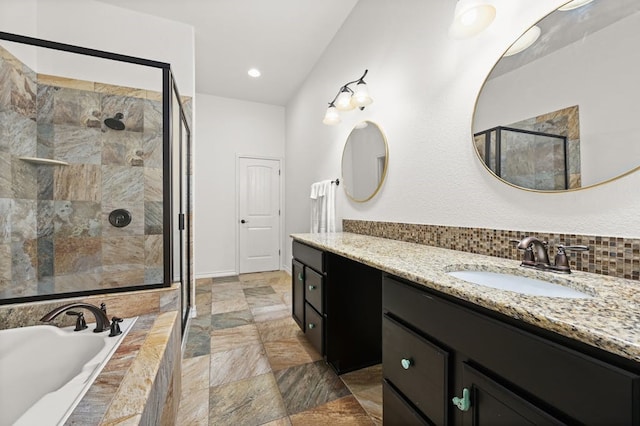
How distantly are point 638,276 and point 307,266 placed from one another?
160 centimetres

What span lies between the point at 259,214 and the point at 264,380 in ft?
10.2

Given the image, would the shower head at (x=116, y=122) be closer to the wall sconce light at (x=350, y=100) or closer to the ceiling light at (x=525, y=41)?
the wall sconce light at (x=350, y=100)

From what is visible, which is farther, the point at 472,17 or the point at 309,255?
the point at 309,255

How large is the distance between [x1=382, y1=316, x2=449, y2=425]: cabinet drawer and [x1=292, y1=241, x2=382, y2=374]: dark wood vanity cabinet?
61 centimetres

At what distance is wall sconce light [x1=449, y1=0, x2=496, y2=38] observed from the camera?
3.82 feet

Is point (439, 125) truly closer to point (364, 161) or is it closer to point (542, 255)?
point (364, 161)

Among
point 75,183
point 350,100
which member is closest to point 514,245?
point 350,100

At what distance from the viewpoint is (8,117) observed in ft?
6.19

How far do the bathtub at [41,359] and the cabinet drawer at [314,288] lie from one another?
106cm

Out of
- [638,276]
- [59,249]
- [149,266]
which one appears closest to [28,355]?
[149,266]

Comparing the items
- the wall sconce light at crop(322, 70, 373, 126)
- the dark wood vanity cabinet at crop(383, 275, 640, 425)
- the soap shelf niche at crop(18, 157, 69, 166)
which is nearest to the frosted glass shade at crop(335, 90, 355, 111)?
the wall sconce light at crop(322, 70, 373, 126)

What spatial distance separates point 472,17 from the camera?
119 cm

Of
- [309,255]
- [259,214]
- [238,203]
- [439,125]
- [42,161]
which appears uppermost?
[439,125]

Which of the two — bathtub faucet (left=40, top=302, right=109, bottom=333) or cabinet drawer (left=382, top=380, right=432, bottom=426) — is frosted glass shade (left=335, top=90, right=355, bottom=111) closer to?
cabinet drawer (left=382, top=380, right=432, bottom=426)
